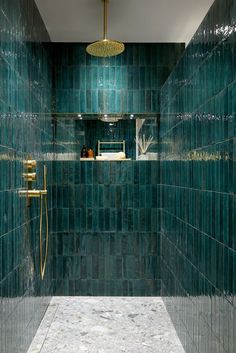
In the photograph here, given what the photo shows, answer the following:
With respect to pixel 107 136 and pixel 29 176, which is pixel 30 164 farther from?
pixel 107 136

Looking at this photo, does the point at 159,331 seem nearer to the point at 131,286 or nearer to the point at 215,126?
the point at 131,286

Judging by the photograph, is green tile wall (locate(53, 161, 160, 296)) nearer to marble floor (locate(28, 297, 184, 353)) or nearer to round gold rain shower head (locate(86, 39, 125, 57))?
marble floor (locate(28, 297, 184, 353))

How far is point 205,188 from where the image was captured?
229 cm

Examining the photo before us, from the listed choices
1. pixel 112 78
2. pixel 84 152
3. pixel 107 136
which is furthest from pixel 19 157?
pixel 112 78

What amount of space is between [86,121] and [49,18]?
117 centimetres

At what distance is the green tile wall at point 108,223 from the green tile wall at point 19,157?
74 cm

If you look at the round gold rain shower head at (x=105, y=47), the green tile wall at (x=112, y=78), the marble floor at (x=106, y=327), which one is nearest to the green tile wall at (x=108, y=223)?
the marble floor at (x=106, y=327)

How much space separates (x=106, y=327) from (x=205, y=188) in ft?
5.87

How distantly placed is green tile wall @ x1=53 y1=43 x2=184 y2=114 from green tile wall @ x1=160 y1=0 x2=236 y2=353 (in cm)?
81

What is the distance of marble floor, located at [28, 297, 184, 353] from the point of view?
3.02 meters

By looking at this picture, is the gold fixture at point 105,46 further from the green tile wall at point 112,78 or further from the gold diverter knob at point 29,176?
the gold diverter knob at point 29,176

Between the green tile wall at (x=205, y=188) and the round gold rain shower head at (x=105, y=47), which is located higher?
the round gold rain shower head at (x=105, y=47)

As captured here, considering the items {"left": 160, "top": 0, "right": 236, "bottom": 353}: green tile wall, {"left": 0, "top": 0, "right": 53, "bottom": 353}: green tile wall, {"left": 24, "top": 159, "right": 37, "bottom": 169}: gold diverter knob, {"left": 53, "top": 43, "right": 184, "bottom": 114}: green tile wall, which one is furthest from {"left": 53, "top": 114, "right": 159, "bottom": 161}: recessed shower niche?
{"left": 24, "top": 159, "right": 37, "bottom": 169}: gold diverter knob

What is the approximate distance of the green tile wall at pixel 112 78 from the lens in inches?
167
